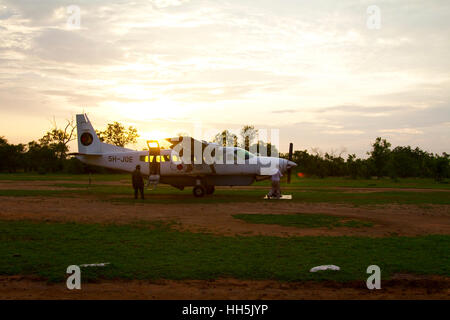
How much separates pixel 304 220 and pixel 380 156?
65530mm

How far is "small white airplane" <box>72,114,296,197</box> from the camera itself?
2394cm

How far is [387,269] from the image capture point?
281 inches

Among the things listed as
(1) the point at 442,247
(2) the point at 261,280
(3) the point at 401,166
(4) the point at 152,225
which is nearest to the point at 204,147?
(4) the point at 152,225

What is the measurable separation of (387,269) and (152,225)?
7.32 metres

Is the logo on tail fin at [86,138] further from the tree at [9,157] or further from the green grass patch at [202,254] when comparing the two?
the tree at [9,157]

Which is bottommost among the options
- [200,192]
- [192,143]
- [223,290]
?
[223,290]

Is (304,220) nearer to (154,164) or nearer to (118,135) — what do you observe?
(154,164)

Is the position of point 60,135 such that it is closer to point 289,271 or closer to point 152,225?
point 152,225

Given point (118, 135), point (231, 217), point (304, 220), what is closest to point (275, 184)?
point (231, 217)

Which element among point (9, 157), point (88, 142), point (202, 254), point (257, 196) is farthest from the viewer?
point (9, 157)

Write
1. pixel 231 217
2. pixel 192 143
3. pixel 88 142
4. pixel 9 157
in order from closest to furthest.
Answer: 1. pixel 231 217
2. pixel 192 143
3. pixel 88 142
4. pixel 9 157

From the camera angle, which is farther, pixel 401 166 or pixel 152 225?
pixel 401 166

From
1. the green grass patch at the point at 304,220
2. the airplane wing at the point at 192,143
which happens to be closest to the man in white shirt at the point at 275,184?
the airplane wing at the point at 192,143

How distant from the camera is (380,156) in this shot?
74000mm
